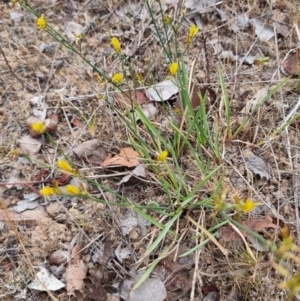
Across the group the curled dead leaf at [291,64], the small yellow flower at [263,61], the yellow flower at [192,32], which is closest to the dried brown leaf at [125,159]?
the yellow flower at [192,32]

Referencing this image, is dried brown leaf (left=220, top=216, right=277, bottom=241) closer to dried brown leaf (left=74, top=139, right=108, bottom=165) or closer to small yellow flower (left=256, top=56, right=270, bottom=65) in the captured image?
dried brown leaf (left=74, top=139, right=108, bottom=165)

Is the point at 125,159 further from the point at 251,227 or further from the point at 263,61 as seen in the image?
the point at 263,61

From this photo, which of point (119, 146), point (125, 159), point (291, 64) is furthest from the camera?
point (291, 64)

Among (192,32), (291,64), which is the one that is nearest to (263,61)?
(291,64)

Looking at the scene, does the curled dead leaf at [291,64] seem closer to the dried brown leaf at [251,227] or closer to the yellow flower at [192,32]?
the yellow flower at [192,32]

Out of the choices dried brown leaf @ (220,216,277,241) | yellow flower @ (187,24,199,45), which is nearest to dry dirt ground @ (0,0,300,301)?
dried brown leaf @ (220,216,277,241)

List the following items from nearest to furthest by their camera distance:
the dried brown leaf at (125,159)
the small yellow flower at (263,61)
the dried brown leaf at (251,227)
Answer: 1. the dried brown leaf at (251,227)
2. the dried brown leaf at (125,159)
3. the small yellow flower at (263,61)

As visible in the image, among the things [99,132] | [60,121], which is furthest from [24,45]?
[99,132]

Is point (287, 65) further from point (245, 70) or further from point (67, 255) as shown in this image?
point (67, 255)

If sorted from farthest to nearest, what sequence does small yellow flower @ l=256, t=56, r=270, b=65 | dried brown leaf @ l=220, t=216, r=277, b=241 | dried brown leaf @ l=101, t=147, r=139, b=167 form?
small yellow flower @ l=256, t=56, r=270, b=65, dried brown leaf @ l=101, t=147, r=139, b=167, dried brown leaf @ l=220, t=216, r=277, b=241
